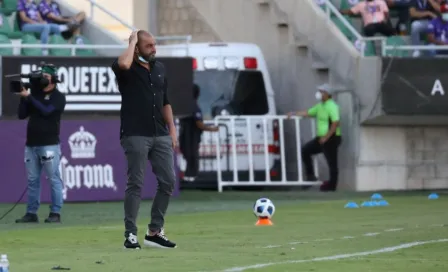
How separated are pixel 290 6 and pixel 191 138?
14.6 feet

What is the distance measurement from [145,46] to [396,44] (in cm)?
1448

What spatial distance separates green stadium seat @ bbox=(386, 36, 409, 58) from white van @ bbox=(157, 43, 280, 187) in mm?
2502

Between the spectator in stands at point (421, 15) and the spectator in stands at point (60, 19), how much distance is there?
6507 millimetres

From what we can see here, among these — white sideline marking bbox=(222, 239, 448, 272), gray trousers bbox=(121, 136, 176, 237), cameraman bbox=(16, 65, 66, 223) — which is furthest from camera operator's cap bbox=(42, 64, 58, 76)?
white sideline marking bbox=(222, 239, 448, 272)

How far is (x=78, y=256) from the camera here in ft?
37.8

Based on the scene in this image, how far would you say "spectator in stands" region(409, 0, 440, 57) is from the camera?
26.6m

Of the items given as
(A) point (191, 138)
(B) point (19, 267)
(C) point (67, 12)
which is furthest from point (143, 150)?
(C) point (67, 12)

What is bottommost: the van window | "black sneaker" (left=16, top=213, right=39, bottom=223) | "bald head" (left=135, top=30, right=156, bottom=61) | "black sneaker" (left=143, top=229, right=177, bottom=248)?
"black sneaker" (left=16, top=213, right=39, bottom=223)

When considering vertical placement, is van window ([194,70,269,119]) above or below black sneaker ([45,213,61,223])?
above

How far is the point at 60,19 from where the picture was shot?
25.8 metres

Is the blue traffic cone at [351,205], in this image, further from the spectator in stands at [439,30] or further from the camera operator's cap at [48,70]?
the spectator in stands at [439,30]

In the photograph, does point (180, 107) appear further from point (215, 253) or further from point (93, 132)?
point (215, 253)

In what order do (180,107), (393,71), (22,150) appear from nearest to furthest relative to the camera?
(22,150) → (180,107) → (393,71)

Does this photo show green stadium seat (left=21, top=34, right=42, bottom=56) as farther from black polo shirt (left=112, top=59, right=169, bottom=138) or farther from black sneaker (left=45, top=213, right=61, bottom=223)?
black polo shirt (left=112, top=59, right=169, bottom=138)
